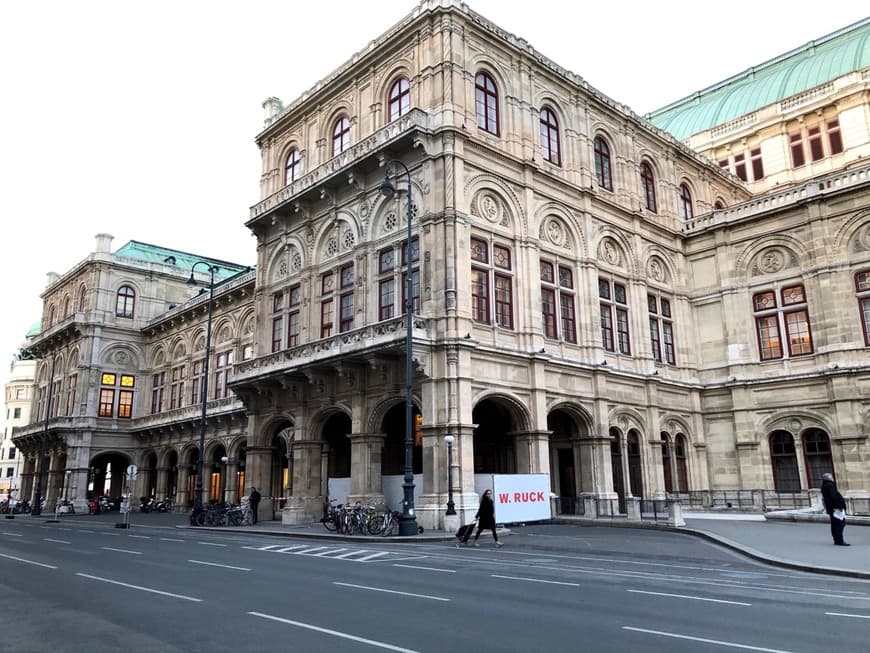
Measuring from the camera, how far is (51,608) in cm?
988

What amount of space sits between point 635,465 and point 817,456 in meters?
8.81

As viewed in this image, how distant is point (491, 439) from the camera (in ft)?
107

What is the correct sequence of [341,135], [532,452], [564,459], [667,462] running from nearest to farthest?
1. [532,452]
2. [564,459]
3. [341,135]
4. [667,462]

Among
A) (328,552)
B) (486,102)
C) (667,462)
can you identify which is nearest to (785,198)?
(667,462)

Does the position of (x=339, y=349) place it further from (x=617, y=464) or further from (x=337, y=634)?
(x=337, y=634)

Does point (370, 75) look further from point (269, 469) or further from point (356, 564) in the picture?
point (356, 564)

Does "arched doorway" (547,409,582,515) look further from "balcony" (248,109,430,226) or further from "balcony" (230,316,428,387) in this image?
"balcony" (248,109,430,226)

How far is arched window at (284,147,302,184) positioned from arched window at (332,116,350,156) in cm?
282

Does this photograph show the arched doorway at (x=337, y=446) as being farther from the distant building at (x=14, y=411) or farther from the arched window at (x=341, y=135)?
the distant building at (x=14, y=411)

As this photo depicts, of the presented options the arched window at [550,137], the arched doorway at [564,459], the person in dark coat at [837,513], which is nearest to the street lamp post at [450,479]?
the arched doorway at [564,459]

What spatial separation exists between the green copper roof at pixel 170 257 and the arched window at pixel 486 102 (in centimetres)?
3876

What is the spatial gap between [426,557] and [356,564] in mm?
2183

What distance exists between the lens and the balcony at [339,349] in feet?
85.1

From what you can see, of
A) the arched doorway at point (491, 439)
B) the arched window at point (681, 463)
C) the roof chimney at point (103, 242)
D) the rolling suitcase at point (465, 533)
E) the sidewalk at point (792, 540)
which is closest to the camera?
the sidewalk at point (792, 540)
